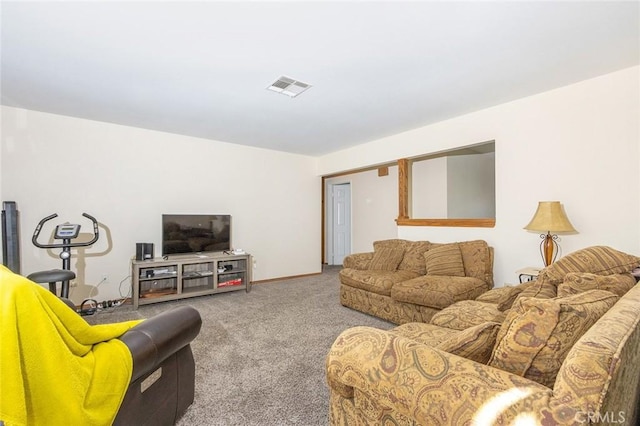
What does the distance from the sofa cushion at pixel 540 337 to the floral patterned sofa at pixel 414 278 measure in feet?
6.11

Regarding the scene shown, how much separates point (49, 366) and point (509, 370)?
1555 millimetres

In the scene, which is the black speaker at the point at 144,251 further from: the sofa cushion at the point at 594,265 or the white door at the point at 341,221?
the sofa cushion at the point at 594,265

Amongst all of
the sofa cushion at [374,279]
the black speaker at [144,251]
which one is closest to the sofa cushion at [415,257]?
the sofa cushion at [374,279]

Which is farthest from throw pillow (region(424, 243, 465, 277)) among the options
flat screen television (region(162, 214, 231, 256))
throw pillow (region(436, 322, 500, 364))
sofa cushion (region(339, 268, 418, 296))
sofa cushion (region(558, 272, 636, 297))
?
flat screen television (region(162, 214, 231, 256))

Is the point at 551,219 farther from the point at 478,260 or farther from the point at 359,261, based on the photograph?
the point at 359,261

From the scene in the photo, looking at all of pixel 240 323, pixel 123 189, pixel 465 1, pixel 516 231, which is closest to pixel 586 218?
pixel 516 231

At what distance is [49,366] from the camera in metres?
1.03

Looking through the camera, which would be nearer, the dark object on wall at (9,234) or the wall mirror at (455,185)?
the dark object on wall at (9,234)

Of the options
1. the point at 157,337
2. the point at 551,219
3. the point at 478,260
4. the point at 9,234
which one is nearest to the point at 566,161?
the point at 551,219

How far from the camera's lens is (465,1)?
1.74 metres

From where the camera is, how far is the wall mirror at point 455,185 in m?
5.36

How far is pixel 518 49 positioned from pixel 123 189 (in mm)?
4689

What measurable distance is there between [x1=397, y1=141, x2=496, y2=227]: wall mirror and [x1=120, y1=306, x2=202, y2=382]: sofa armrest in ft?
13.4

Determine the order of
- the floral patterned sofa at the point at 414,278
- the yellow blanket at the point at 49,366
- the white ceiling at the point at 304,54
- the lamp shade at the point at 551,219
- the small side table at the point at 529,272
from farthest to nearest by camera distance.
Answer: the floral patterned sofa at the point at 414,278, the small side table at the point at 529,272, the lamp shade at the point at 551,219, the white ceiling at the point at 304,54, the yellow blanket at the point at 49,366
